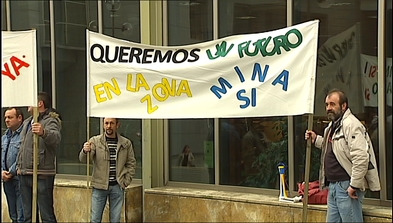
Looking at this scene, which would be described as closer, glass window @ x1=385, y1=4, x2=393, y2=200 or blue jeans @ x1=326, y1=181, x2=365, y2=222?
blue jeans @ x1=326, y1=181, x2=365, y2=222

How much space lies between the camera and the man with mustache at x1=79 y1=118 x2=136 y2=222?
6.89 metres

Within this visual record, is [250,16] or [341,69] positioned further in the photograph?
[250,16]

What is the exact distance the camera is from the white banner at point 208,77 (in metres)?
5.47

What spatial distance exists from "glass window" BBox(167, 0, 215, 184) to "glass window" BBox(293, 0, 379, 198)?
1.36 m

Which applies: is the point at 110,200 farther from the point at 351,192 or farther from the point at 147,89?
the point at 351,192

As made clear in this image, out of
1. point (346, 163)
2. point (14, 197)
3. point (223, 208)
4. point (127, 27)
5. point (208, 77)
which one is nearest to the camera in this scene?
point (346, 163)

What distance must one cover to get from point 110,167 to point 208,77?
1687mm

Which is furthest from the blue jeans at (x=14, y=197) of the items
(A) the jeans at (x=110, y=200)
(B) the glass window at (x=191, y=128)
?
(B) the glass window at (x=191, y=128)

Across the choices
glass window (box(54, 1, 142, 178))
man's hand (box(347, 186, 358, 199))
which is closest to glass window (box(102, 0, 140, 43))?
glass window (box(54, 1, 142, 178))

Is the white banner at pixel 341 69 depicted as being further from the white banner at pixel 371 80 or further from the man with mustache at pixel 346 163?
the man with mustache at pixel 346 163

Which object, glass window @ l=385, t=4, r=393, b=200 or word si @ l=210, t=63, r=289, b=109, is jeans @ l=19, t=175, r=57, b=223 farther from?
glass window @ l=385, t=4, r=393, b=200

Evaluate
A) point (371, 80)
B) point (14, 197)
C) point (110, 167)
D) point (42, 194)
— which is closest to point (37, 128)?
point (110, 167)

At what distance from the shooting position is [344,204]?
587 centimetres

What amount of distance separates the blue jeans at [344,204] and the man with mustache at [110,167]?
2.38 metres
